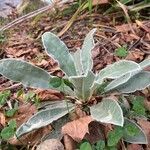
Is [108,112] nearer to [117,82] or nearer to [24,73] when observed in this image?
[117,82]

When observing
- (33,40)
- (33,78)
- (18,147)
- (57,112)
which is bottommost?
(18,147)

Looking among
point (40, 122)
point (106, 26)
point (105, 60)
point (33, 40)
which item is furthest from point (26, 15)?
point (40, 122)

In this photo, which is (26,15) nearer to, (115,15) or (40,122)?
(115,15)

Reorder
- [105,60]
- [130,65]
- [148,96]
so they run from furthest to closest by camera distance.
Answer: [105,60] < [148,96] < [130,65]

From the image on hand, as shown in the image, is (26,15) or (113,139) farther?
(26,15)

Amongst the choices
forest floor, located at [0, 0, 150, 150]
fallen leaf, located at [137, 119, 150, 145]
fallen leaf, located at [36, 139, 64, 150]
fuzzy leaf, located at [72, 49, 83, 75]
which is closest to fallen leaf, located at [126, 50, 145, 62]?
forest floor, located at [0, 0, 150, 150]

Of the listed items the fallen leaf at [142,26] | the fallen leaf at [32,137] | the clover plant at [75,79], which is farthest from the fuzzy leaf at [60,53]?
the fallen leaf at [142,26]

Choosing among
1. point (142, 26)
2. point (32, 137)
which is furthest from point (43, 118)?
point (142, 26)
